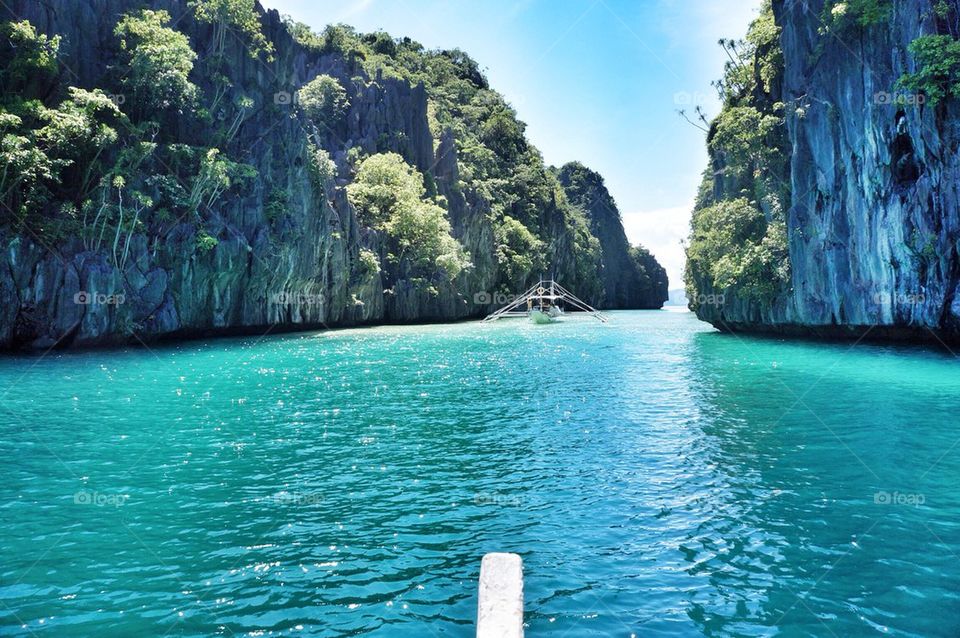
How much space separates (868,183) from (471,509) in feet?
105

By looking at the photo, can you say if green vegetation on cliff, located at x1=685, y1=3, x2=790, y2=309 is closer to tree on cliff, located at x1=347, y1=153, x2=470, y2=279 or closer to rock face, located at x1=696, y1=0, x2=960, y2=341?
rock face, located at x1=696, y1=0, x2=960, y2=341

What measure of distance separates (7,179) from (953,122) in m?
44.4

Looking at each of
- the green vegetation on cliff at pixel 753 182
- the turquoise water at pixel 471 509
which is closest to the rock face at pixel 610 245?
the green vegetation on cliff at pixel 753 182

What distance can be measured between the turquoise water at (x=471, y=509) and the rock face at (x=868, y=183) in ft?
37.1

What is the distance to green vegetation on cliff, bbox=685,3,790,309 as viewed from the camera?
1531 inches

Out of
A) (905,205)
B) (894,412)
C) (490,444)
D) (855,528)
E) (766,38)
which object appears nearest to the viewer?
(855,528)

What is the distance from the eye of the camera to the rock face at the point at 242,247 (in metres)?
29.8

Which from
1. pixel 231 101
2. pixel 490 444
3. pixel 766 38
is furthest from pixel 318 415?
pixel 766 38

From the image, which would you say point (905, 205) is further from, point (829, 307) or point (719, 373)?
point (719, 373)

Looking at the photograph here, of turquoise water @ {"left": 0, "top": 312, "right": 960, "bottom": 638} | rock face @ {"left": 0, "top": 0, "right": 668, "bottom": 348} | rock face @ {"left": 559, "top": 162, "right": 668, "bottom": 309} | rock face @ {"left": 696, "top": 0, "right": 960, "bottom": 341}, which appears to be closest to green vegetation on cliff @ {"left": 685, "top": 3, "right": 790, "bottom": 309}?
rock face @ {"left": 696, "top": 0, "right": 960, "bottom": 341}

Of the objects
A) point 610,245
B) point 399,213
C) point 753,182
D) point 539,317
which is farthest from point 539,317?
point 610,245

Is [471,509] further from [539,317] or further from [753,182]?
[539,317]

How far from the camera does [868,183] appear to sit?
30375 mm

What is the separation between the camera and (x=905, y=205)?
28.2 metres
